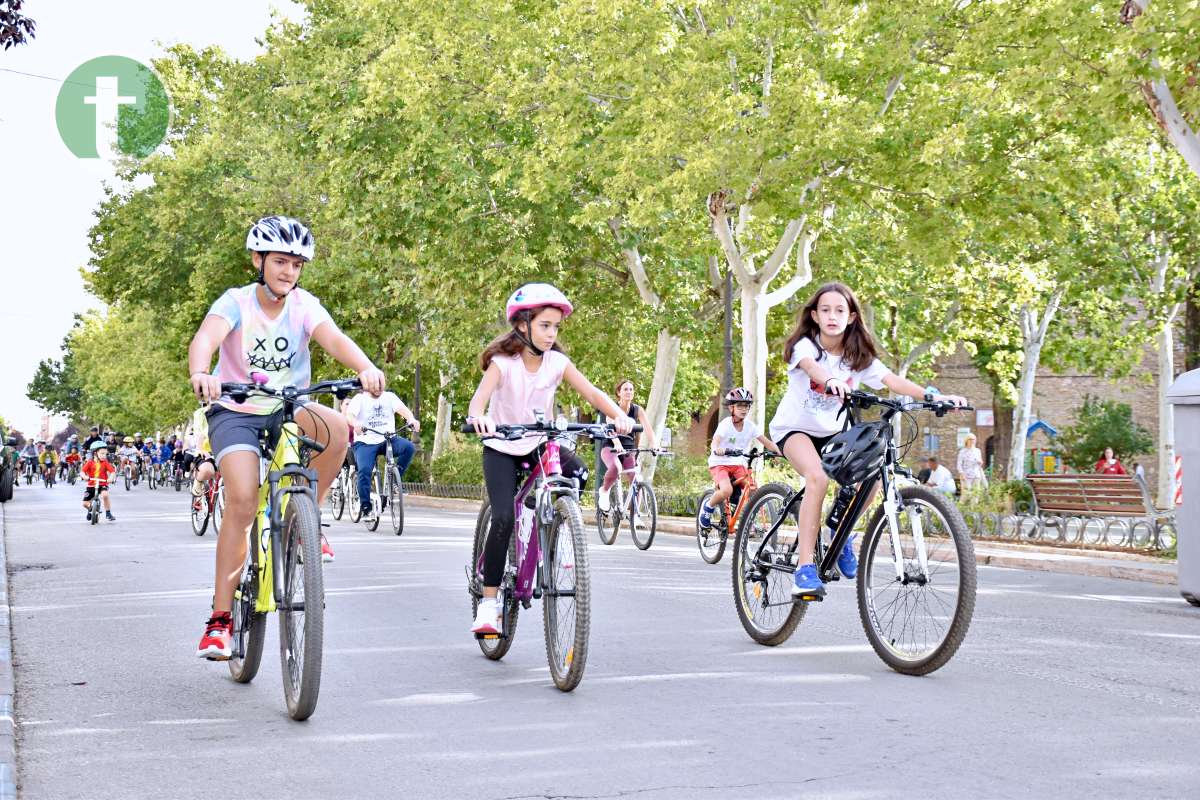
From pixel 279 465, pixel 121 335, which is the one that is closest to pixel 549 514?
pixel 279 465

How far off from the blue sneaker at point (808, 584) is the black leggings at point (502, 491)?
122 centimetres

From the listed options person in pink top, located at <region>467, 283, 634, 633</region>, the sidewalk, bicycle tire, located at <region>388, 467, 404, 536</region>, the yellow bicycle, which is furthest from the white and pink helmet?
bicycle tire, located at <region>388, 467, 404, 536</region>

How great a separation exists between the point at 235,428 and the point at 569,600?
1.63 m

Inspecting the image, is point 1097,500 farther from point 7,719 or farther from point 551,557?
point 7,719

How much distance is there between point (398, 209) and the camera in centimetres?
3195

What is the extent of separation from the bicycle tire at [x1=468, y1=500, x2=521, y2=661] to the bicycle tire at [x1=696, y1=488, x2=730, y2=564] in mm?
7259

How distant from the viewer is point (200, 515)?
762 inches

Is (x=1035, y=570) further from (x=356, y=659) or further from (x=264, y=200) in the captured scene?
(x=264, y=200)

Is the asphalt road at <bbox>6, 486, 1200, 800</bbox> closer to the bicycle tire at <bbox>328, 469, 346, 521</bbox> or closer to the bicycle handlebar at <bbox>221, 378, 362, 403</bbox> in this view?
the bicycle handlebar at <bbox>221, 378, 362, 403</bbox>

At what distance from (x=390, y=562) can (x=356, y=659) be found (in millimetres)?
6689

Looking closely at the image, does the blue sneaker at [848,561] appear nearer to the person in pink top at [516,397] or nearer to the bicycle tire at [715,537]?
the person in pink top at [516,397]

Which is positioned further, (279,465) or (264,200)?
(264,200)

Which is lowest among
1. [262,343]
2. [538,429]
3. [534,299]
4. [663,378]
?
[538,429]

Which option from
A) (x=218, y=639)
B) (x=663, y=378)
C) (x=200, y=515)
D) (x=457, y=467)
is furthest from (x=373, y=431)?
(x=457, y=467)
